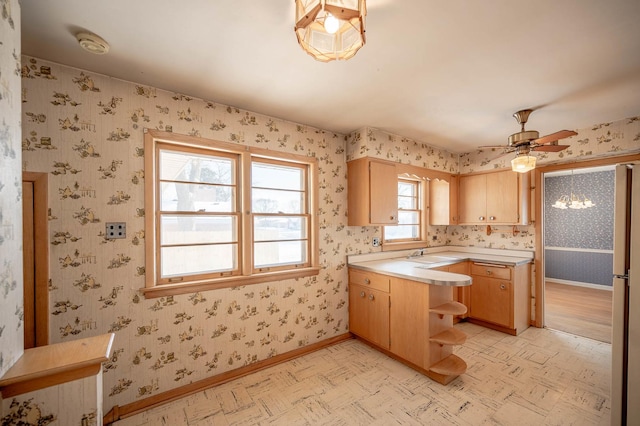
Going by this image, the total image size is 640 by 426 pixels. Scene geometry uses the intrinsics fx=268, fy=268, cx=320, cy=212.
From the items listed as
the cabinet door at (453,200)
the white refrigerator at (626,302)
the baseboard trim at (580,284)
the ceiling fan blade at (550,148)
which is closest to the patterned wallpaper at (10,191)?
the white refrigerator at (626,302)

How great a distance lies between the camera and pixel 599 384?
239 centimetres

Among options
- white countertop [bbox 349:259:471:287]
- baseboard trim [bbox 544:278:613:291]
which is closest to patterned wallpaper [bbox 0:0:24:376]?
white countertop [bbox 349:259:471:287]

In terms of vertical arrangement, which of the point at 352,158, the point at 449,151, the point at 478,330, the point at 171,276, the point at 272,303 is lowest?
the point at 478,330

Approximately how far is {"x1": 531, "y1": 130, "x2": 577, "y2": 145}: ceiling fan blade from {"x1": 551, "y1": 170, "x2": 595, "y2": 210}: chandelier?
14.4 feet

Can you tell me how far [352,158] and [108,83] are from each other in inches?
95.5

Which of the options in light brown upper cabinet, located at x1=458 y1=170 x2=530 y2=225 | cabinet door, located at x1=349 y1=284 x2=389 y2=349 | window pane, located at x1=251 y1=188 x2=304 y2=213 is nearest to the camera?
window pane, located at x1=251 y1=188 x2=304 y2=213

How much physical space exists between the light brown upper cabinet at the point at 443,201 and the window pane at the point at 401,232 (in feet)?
1.08

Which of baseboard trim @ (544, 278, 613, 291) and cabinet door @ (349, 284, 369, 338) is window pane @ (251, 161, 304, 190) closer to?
cabinet door @ (349, 284, 369, 338)

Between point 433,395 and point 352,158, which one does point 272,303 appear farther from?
point 352,158

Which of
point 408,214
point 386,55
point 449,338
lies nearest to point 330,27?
point 386,55

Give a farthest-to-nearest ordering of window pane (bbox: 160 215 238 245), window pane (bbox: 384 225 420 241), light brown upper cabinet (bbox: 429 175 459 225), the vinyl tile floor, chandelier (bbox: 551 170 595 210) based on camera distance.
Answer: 1. chandelier (bbox: 551 170 595 210)
2. light brown upper cabinet (bbox: 429 175 459 225)
3. window pane (bbox: 384 225 420 241)
4. window pane (bbox: 160 215 238 245)
5. the vinyl tile floor

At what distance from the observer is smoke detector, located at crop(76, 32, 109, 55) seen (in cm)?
155

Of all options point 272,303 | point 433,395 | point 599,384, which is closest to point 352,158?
point 272,303

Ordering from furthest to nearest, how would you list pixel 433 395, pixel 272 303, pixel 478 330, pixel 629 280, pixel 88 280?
pixel 478 330
pixel 272 303
pixel 433 395
pixel 88 280
pixel 629 280
